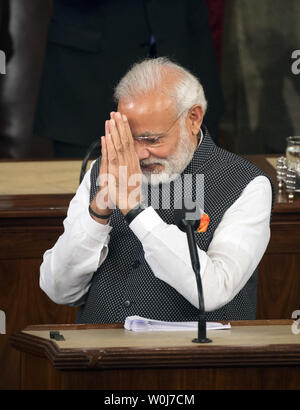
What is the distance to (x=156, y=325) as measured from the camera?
2.54m

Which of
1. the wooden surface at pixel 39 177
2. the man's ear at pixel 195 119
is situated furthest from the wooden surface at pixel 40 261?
the man's ear at pixel 195 119

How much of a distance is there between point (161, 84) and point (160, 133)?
0.43ft

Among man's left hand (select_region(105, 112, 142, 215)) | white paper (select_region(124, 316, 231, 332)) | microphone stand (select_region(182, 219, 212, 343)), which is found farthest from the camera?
man's left hand (select_region(105, 112, 142, 215))

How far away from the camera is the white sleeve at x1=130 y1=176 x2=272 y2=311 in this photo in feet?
8.48

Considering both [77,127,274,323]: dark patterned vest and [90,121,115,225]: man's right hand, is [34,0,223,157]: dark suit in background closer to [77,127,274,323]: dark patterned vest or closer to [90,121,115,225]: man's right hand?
[77,127,274,323]: dark patterned vest

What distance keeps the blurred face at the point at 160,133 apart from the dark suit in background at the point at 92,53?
1.52 metres

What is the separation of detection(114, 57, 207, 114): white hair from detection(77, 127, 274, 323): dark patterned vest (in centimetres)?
18

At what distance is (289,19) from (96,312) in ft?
9.85

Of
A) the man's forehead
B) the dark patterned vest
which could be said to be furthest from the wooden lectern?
the man's forehead

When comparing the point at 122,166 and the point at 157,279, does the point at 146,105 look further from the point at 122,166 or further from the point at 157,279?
the point at 157,279

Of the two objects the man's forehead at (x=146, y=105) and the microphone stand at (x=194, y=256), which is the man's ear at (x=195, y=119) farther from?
the microphone stand at (x=194, y=256)
